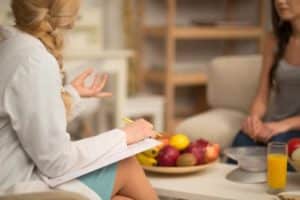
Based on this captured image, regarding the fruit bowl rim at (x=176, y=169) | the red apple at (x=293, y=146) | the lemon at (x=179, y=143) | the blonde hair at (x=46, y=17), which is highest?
the blonde hair at (x=46, y=17)

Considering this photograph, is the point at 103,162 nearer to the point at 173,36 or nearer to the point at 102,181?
the point at 102,181

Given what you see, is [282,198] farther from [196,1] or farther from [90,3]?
[196,1]

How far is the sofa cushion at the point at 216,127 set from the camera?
2.82m

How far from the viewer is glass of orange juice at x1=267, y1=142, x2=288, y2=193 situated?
1.94 metres

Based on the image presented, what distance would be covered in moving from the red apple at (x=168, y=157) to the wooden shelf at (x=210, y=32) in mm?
2104

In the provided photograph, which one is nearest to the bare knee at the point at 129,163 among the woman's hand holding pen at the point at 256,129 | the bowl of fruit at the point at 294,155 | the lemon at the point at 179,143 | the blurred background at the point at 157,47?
the lemon at the point at 179,143

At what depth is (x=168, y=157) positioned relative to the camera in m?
2.15

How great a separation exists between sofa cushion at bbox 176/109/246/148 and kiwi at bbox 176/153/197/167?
681 millimetres

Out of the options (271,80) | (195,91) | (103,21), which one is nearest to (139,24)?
(103,21)

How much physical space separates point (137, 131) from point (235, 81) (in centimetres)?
130

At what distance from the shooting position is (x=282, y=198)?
180 centimetres

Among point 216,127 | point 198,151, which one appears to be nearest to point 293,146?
point 198,151

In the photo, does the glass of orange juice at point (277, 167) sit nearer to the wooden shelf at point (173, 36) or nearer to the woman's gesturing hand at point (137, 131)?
the woman's gesturing hand at point (137, 131)

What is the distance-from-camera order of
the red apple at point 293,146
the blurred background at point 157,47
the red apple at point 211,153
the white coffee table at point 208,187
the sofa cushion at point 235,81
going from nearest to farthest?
the white coffee table at point 208,187 < the red apple at point 293,146 < the red apple at point 211,153 < the sofa cushion at point 235,81 < the blurred background at point 157,47
